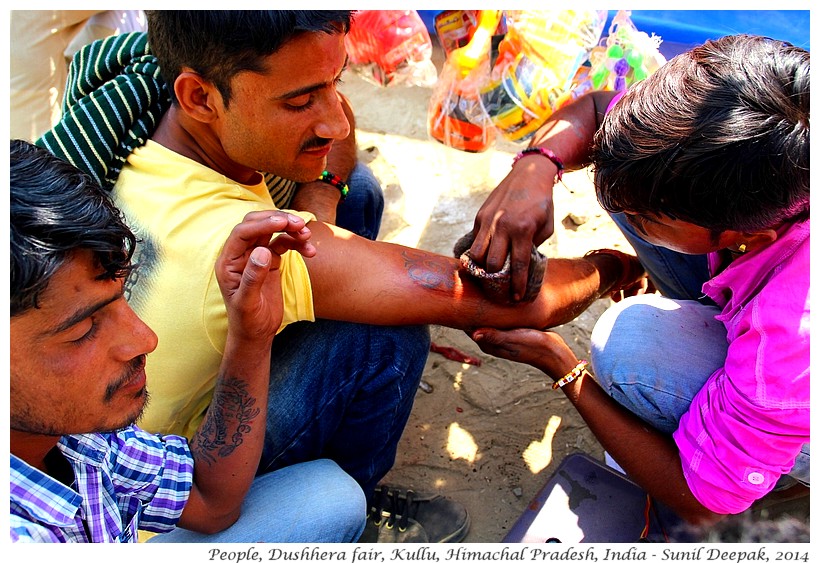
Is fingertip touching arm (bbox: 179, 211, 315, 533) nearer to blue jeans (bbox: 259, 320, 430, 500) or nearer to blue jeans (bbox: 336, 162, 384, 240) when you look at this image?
blue jeans (bbox: 259, 320, 430, 500)

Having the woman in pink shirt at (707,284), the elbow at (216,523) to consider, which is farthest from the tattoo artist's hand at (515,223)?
the elbow at (216,523)

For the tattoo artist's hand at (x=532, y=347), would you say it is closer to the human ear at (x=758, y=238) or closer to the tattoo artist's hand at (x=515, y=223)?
the tattoo artist's hand at (x=515, y=223)

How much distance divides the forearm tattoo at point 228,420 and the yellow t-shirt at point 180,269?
0.13 meters

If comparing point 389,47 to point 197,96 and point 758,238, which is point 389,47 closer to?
point 197,96

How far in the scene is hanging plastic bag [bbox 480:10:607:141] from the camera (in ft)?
9.32

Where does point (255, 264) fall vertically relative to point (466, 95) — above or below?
above

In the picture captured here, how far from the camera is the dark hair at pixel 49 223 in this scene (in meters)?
1.21

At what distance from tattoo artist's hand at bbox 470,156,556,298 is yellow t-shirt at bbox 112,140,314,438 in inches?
21.1

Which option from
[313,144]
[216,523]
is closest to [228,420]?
[216,523]

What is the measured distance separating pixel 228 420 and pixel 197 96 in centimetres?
86

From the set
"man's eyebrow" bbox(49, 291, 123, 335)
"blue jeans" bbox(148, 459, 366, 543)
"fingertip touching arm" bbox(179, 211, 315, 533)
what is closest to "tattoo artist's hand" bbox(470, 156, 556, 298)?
"fingertip touching arm" bbox(179, 211, 315, 533)

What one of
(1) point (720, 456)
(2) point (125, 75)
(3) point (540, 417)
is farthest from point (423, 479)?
(2) point (125, 75)

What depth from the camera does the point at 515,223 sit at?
2.11 meters

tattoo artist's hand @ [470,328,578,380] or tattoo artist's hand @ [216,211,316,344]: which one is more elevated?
tattoo artist's hand @ [216,211,316,344]
